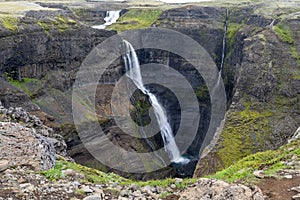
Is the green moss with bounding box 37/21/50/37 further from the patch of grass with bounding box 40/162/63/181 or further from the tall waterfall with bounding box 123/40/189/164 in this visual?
the patch of grass with bounding box 40/162/63/181

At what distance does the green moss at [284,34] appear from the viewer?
57306 mm

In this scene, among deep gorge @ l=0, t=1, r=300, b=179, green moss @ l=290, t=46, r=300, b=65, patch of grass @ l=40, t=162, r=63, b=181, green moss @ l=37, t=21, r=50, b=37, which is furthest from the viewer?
green moss @ l=290, t=46, r=300, b=65

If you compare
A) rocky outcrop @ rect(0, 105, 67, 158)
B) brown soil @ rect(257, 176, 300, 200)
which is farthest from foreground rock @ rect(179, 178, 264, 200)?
rocky outcrop @ rect(0, 105, 67, 158)

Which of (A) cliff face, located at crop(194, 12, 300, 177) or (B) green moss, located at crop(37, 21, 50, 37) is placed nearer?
(A) cliff face, located at crop(194, 12, 300, 177)

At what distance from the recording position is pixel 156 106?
58.3m

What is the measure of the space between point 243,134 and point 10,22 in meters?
34.9

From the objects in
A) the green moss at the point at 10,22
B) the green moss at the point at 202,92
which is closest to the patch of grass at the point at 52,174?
the green moss at the point at 10,22

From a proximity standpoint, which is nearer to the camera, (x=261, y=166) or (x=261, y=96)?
(x=261, y=166)

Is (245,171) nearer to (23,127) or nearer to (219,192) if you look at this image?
(219,192)

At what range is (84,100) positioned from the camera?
162ft

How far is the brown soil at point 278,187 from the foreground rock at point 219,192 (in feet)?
1.45

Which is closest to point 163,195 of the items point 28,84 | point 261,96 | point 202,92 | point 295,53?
point 28,84

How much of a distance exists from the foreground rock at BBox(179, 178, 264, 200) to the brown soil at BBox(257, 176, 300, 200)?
44 cm

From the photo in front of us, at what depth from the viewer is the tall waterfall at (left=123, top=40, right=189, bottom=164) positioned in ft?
176
